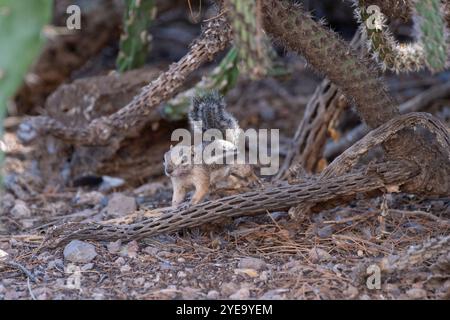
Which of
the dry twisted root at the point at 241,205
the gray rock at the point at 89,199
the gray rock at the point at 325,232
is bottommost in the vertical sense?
the gray rock at the point at 325,232

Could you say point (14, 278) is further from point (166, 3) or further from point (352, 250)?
point (166, 3)

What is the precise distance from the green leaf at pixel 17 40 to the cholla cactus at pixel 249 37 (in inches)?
28.4

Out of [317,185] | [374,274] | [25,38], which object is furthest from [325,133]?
[25,38]

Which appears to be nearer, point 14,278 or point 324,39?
point 14,278

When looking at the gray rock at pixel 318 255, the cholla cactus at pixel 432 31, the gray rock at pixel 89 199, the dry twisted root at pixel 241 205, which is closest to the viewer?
the cholla cactus at pixel 432 31

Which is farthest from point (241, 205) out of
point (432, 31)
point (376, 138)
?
point (432, 31)

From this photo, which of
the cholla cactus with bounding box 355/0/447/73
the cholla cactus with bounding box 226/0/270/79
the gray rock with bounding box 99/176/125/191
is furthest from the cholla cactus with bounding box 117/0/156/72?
the cholla cactus with bounding box 226/0/270/79

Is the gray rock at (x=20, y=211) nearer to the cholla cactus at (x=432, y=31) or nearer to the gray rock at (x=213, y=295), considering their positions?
the gray rock at (x=213, y=295)

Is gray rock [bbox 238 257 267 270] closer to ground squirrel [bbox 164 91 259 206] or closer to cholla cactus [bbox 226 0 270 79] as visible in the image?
ground squirrel [bbox 164 91 259 206]

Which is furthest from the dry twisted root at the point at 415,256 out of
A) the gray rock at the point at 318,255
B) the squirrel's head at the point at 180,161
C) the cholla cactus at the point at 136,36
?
the cholla cactus at the point at 136,36

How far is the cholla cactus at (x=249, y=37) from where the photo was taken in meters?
2.59
